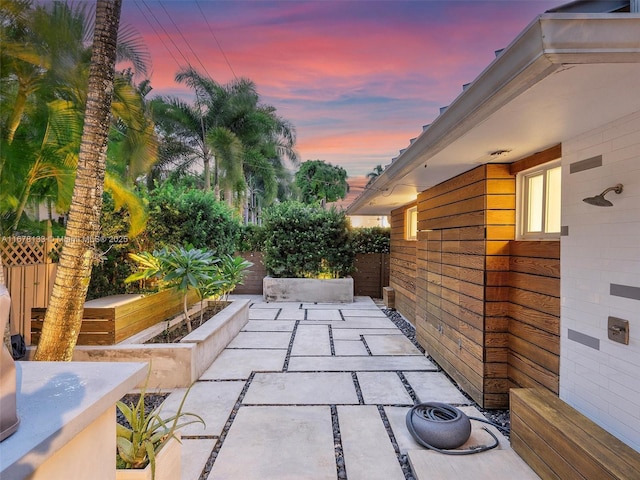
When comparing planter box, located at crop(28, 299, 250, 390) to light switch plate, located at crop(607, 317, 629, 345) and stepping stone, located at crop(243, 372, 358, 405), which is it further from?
light switch plate, located at crop(607, 317, 629, 345)

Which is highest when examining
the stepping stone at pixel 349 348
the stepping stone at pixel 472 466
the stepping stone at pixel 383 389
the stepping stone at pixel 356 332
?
the stepping stone at pixel 472 466

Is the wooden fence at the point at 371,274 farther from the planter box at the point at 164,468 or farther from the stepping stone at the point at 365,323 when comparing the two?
the planter box at the point at 164,468

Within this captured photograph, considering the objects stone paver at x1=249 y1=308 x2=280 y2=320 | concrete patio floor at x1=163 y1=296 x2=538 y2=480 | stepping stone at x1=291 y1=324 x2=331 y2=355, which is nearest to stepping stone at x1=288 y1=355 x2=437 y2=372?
concrete patio floor at x1=163 y1=296 x2=538 y2=480

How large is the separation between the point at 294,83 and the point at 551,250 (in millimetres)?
7791

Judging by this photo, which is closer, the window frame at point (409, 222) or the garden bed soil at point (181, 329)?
the garden bed soil at point (181, 329)

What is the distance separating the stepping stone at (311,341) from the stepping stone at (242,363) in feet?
0.95

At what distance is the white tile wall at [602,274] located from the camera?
2016 millimetres

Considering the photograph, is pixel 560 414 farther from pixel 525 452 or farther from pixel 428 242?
pixel 428 242

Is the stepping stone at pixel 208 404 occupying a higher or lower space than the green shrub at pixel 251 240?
lower

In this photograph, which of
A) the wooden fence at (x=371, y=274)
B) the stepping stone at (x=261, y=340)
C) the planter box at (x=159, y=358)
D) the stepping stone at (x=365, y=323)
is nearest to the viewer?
the planter box at (x=159, y=358)

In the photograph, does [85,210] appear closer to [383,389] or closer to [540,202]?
[383,389]

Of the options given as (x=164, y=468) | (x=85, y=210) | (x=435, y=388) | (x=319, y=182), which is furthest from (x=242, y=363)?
(x=319, y=182)

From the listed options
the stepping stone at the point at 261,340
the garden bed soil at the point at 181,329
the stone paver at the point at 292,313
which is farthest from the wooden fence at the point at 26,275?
the stone paver at the point at 292,313

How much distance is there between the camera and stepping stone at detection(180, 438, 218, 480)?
230cm
